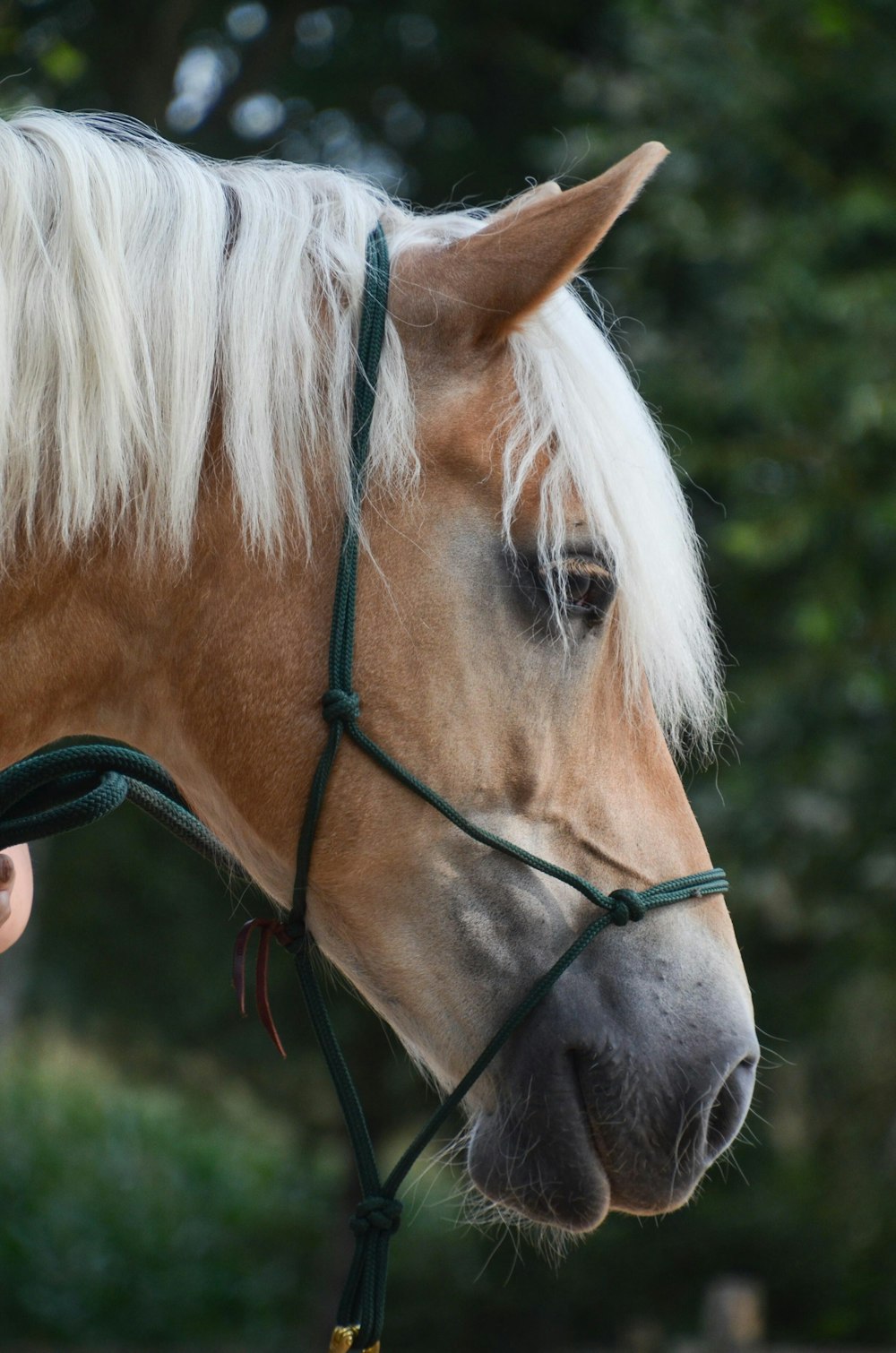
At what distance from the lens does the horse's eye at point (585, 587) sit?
1.61 m

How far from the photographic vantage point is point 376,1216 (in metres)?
1.61

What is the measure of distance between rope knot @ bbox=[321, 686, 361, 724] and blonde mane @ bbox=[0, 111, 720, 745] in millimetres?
201

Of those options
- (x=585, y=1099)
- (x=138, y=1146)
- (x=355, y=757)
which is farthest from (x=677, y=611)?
(x=138, y=1146)

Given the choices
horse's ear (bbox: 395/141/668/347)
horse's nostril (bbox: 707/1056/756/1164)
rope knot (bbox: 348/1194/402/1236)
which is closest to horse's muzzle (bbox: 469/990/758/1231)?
horse's nostril (bbox: 707/1056/756/1164)

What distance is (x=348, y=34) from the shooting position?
5.98m

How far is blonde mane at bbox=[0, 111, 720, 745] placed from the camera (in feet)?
4.91

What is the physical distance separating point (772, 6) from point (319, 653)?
14.5 feet

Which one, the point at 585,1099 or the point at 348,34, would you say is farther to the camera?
the point at 348,34

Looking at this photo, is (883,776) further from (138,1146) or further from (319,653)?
(138,1146)

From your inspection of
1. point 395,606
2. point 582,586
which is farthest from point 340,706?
point 582,586

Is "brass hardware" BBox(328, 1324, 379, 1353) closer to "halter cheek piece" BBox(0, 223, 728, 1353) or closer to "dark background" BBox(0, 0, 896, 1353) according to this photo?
"halter cheek piece" BBox(0, 223, 728, 1353)

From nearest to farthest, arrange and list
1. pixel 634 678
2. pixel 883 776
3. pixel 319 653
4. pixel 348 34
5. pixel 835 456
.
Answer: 1. pixel 319 653
2. pixel 634 678
3. pixel 835 456
4. pixel 883 776
5. pixel 348 34

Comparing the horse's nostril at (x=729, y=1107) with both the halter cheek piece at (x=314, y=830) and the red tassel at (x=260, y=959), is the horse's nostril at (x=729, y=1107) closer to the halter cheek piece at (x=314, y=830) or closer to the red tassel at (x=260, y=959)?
the halter cheek piece at (x=314, y=830)

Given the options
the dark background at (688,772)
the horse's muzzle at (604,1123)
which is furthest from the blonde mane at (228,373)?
Result: the dark background at (688,772)
